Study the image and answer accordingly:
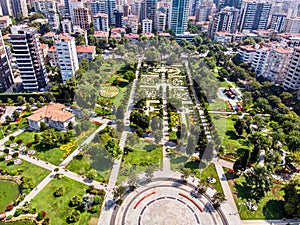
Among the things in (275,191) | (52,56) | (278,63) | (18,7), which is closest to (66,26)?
(52,56)

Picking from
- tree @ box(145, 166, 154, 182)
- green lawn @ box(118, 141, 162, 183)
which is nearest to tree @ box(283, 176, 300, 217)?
tree @ box(145, 166, 154, 182)

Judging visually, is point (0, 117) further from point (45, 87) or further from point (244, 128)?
point (244, 128)

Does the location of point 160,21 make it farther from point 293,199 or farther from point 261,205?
point 293,199

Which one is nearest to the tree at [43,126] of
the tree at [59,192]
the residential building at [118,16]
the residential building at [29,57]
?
the tree at [59,192]

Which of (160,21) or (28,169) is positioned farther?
(160,21)

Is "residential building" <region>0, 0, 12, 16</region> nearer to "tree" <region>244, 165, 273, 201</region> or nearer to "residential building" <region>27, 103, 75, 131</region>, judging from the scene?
"residential building" <region>27, 103, 75, 131</region>

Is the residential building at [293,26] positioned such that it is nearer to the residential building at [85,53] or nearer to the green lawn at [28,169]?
the residential building at [85,53]

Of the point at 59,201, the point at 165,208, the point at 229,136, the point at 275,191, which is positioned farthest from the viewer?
the point at 229,136
